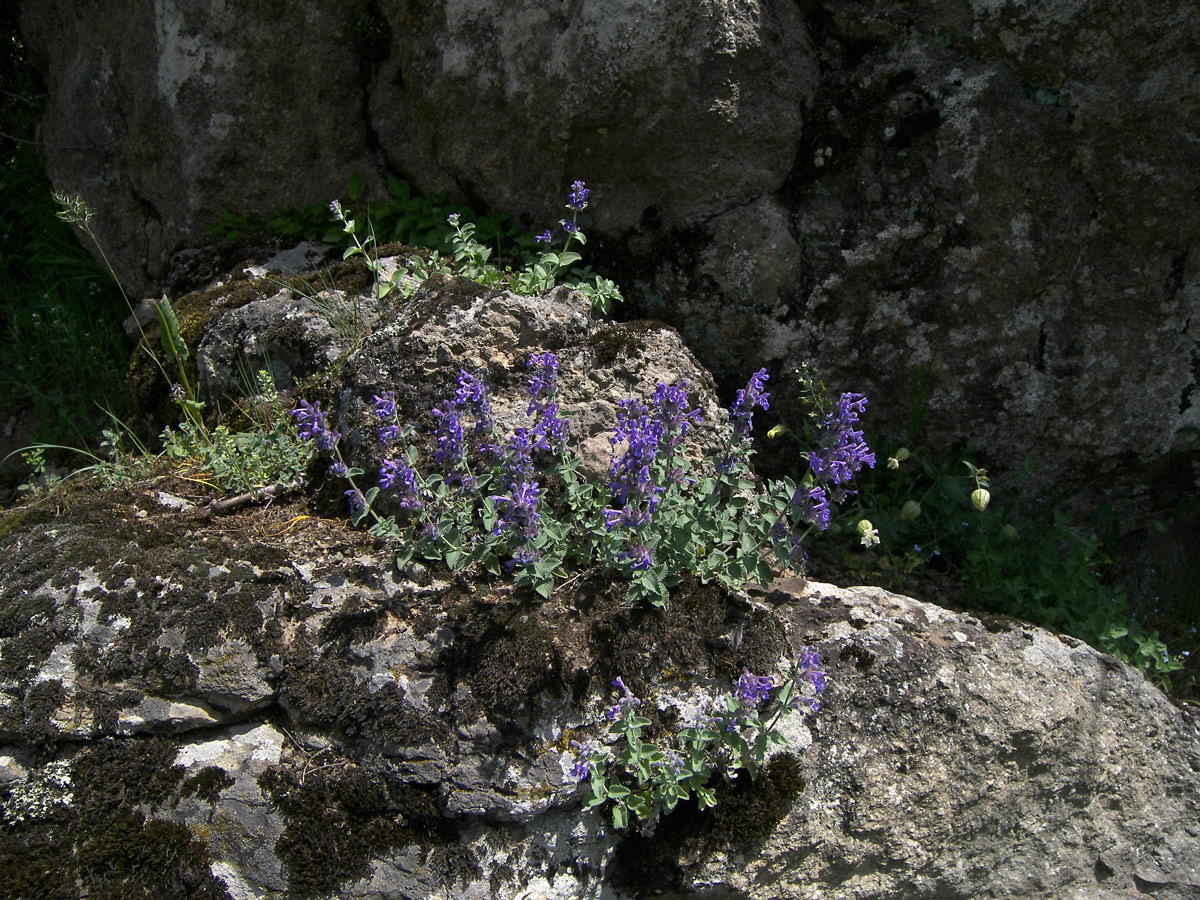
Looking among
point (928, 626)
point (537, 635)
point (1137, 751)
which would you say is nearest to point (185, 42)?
point (537, 635)

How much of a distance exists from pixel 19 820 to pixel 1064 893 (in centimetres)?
351

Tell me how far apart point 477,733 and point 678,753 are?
64 centimetres

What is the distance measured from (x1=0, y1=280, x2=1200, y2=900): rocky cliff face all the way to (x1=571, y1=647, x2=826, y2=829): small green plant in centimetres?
9

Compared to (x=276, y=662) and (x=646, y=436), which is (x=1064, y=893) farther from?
(x=276, y=662)

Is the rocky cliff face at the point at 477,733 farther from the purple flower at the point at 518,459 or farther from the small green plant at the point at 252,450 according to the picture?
the purple flower at the point at 518,459

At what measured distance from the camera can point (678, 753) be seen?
271 centimetres

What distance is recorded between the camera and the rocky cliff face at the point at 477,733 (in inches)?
100

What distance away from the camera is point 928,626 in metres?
3.16

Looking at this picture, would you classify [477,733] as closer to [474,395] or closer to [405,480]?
[405,480]

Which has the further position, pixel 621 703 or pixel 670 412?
pixel 670 412

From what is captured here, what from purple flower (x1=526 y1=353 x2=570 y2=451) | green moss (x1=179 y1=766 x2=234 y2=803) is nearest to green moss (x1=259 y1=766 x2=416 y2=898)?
green moss (x1=179 y1=766 x2=234 y2=803)

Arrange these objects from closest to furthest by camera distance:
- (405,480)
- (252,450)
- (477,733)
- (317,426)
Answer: (477,733) < (405,480) < (317,426) < (252,450)

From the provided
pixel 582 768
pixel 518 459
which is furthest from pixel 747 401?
pixel 582 768

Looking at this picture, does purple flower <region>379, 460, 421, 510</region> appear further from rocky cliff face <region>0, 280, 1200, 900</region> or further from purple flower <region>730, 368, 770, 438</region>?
purple flower <region>730, 368, 770, 438</region>
